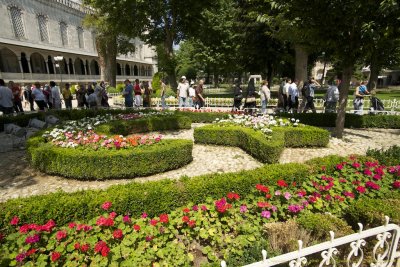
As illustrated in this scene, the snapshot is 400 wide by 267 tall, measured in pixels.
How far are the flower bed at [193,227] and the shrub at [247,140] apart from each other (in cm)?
214

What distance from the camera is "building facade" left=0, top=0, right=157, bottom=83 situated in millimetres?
26625

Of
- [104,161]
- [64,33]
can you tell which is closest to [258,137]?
[104,161]

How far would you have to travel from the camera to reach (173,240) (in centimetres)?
331

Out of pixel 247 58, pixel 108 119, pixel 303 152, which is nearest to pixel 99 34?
pixel 247 58

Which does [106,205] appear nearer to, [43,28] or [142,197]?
[142,197]

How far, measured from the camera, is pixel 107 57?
30172 millimetres

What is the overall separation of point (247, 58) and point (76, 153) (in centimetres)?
2036

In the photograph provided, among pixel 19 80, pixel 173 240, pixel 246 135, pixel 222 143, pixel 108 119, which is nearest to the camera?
pixel 173 240

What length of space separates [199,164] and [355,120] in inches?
319

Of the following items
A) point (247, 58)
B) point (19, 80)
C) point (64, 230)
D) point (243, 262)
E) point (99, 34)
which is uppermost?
point (99, 34)

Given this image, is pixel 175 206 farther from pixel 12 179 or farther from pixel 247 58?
pixel 247 58

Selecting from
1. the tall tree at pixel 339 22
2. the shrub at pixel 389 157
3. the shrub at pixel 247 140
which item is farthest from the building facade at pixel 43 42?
the shrub at pixel 389 157

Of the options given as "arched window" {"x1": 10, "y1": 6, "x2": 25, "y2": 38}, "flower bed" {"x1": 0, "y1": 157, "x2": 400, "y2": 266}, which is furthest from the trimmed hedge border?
"arched window" {"x1": 10, "y1": 6, "x2": 25, "y2": 38}

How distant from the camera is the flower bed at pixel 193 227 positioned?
9.32 ft
